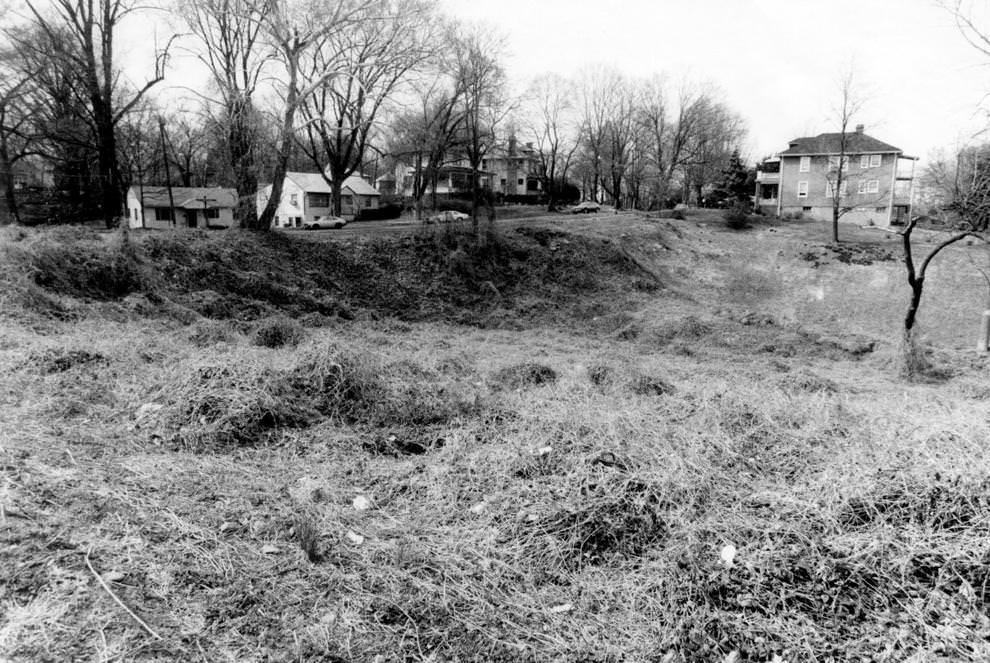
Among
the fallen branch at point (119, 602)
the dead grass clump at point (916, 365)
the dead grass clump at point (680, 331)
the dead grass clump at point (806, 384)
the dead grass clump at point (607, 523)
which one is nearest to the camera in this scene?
the fallen branch at point (119, 602)

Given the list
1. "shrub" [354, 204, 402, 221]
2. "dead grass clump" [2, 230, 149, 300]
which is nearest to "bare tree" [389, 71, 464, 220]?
"shrub" [354, 204, 402, 221]

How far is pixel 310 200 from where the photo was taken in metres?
50.8

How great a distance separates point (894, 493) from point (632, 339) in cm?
1375

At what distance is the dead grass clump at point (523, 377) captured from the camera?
8.18 m

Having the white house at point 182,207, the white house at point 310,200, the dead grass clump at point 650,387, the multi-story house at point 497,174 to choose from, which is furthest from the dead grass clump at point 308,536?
the multi-story house at point 497,174

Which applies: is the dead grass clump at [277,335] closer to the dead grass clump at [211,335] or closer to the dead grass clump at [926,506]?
the dead grass clump at [211,335]

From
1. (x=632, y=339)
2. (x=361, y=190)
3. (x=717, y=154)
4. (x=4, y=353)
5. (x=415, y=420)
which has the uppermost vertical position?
(x=717, y=154)

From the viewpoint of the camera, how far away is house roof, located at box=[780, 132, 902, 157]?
151 feet

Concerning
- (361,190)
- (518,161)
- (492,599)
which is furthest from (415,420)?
(518,161)

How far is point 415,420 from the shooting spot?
6117mm

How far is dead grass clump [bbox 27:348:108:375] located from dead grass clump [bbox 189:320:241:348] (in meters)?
1.86

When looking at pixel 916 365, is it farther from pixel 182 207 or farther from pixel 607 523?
pixel 182 207

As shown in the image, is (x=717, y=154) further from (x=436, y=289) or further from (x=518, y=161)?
(x=436, y=289)

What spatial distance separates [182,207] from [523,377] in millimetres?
45317
